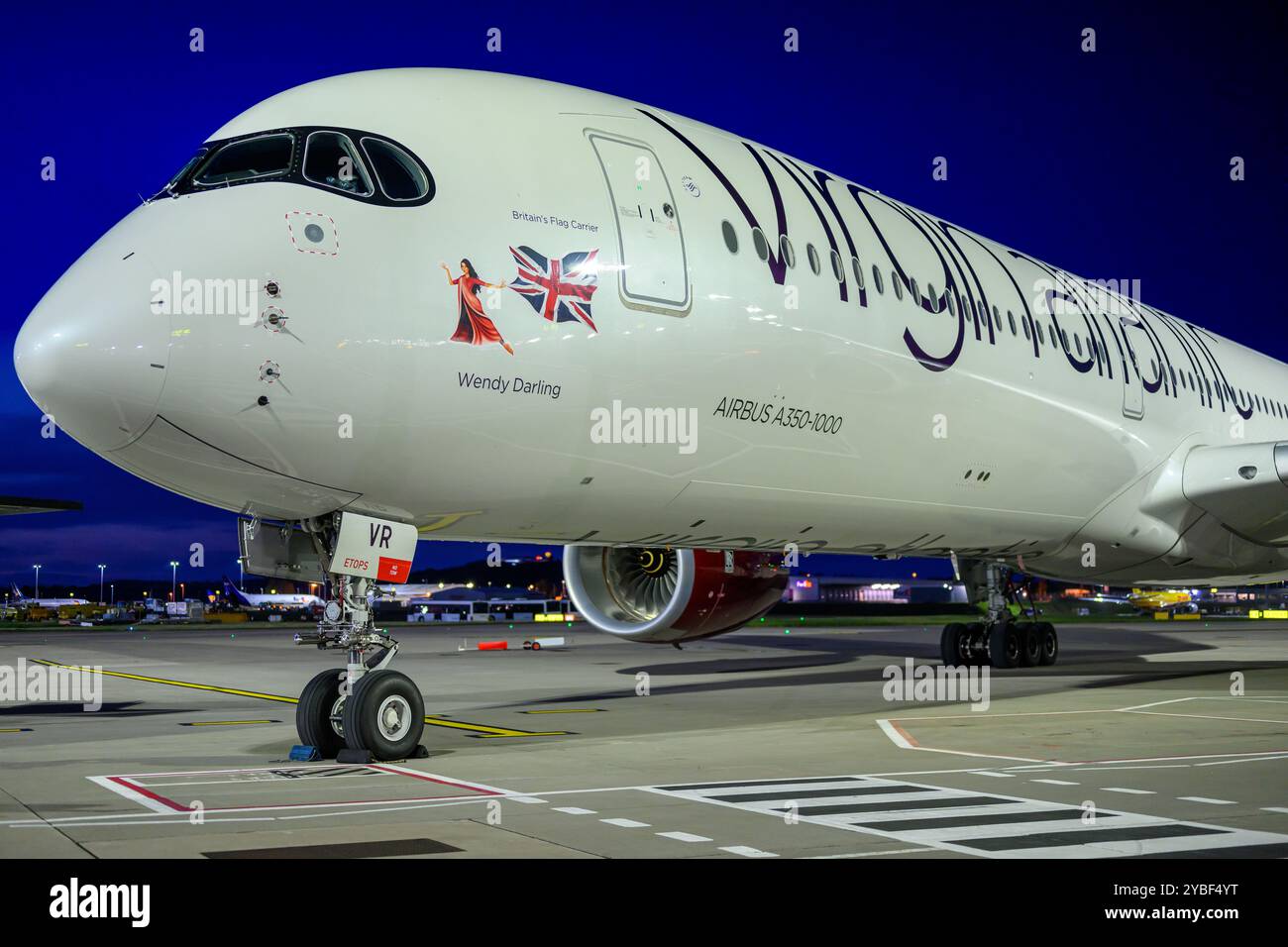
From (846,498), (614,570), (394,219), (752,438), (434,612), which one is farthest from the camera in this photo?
(434,612)

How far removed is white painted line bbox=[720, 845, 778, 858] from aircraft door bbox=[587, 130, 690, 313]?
445 cm

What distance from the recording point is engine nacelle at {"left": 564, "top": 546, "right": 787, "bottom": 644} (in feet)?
46.1

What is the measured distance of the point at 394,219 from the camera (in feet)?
25.1

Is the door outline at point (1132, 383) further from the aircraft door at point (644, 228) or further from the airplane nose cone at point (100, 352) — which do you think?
the airplane nose cone at point (100, 352)

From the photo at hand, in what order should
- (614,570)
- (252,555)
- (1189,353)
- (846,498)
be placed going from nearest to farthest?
(252,555) < (846,498) < (614,570) < (1189,353)

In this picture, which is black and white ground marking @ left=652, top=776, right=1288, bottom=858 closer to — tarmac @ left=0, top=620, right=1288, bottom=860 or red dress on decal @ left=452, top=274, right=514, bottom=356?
tarmac @ left=0, top=620, right=1288, bottom=860

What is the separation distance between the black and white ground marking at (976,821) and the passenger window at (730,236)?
417cm

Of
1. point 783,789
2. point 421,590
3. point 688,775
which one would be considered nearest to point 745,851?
point 783,789

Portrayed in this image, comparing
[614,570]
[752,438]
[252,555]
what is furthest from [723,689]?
[252,555]

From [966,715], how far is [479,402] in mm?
5664

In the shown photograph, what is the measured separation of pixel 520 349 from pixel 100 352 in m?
2.50

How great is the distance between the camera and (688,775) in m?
7.30

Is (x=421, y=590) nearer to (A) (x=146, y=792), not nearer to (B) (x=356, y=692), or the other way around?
(B) (x=356, y=692)

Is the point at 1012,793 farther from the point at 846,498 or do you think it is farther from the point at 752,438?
the point at 846,498
